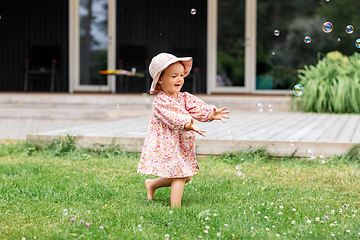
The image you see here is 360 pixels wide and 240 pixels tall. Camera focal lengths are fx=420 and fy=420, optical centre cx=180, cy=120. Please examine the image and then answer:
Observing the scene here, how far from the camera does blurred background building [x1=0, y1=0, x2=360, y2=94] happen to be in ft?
31.2

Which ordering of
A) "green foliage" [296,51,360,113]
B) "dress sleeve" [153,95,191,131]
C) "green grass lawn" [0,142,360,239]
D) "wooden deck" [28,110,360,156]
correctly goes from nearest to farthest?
1. "green grass lawn" [0,142,360,239]
2. "dress sleeve" [153,95,191,131]
3. "wooden deck" [28,110,360,156]
4. "green foliage" [296,51,360,113]

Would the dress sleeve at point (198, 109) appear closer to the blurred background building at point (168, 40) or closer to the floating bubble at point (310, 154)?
the floating bubble at point (310, 154)

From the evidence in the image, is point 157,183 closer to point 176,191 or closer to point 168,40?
point 176,191

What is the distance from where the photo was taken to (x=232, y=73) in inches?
380

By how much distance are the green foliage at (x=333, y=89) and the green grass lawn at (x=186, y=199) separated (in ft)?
10.9

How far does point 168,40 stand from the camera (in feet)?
31.7

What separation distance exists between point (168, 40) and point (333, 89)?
4257 mm

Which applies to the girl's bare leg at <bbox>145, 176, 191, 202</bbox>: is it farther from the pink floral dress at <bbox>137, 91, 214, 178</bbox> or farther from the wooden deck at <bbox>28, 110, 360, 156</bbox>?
the wooden deck at <bbox>28, 110, 360, 156</bbox>

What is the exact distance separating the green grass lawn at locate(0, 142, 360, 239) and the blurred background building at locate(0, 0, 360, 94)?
6.11 m

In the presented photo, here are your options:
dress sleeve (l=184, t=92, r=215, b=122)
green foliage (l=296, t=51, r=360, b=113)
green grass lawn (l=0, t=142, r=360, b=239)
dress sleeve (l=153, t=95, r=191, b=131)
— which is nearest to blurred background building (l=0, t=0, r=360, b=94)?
green foliage (l=296, t=51, r=360, b=113)

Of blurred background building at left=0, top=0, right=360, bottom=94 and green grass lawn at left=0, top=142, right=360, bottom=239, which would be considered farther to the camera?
blurred background building at left=0, top=0, right=360, bottom=94

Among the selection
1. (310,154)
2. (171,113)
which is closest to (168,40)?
(310,154)

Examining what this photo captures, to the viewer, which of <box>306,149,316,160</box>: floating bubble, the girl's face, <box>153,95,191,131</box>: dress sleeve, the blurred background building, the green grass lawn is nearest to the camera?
the green grass lawn

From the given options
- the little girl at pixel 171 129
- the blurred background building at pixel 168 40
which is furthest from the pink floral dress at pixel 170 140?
the blurred background building at pixel 168 40
